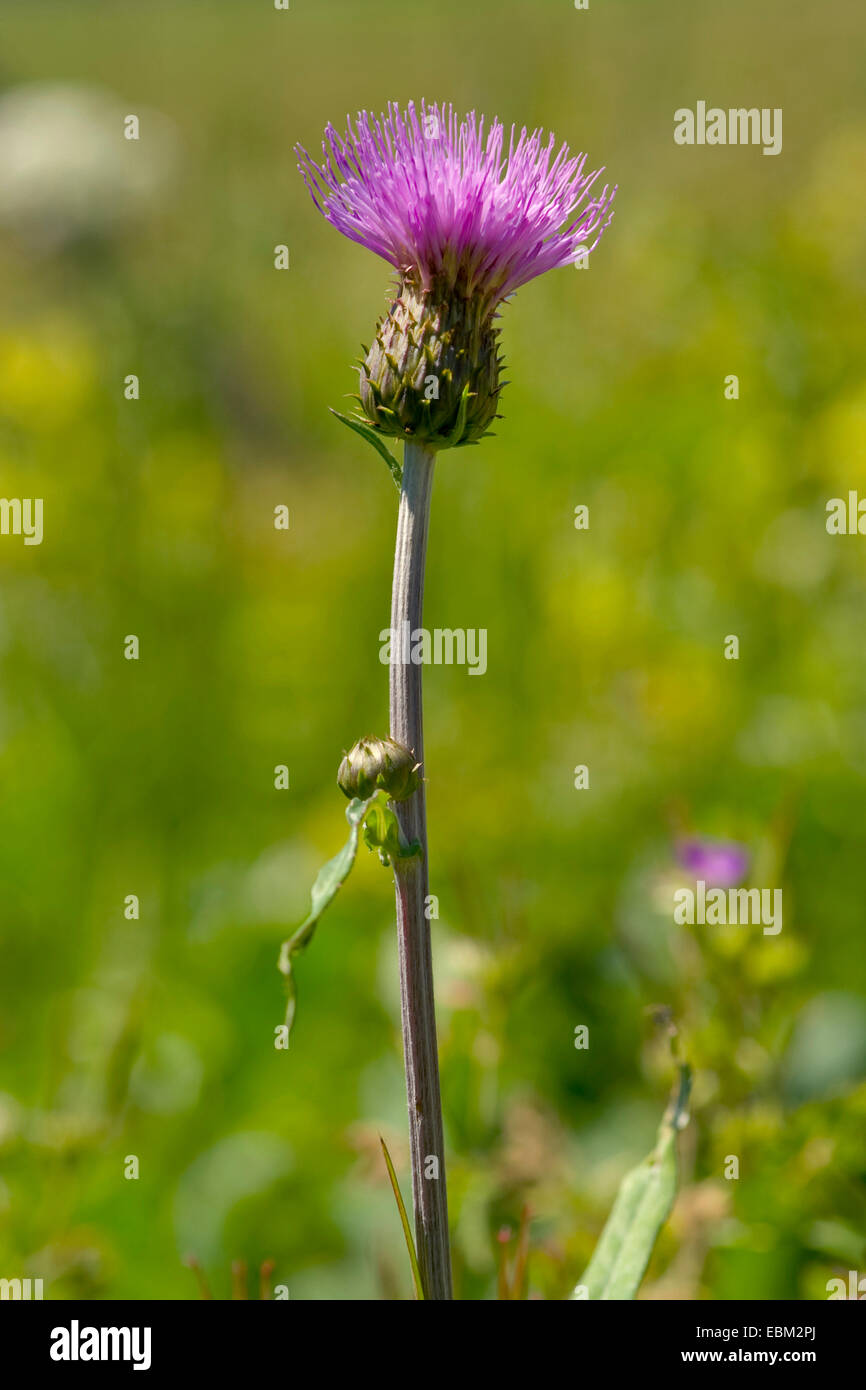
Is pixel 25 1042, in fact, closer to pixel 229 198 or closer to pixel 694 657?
pixel 694 657

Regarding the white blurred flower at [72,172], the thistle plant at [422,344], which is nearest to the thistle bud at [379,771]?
the thistle plant at [422,344]

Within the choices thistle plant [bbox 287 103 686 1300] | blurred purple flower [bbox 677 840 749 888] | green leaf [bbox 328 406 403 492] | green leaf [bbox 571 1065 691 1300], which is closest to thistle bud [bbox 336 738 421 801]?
thistle plant [bbox 287 103 686 1300]

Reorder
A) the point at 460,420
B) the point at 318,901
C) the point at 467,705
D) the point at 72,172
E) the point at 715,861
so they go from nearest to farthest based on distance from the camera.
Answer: the point at 318,901
the point at 460,420
the point at 715,861
the point at 467,705
the point at 72,172

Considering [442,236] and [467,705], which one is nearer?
[442,236]

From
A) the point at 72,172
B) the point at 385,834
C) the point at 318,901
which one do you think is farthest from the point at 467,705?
the point at 72,172

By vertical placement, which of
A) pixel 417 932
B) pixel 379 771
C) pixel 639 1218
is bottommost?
pixel 639 1218

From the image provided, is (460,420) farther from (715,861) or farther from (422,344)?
(715,861)

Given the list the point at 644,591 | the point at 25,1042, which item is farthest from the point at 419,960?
the point at 644,591
